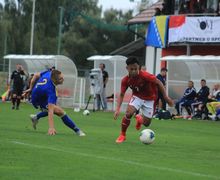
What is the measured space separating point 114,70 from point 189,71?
4337 mm

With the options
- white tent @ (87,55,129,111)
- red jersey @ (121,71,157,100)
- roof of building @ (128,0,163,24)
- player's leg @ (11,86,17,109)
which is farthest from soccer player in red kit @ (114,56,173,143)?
roof of building @ (128,0,163,24)

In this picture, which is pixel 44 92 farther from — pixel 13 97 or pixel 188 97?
pixel 13 97

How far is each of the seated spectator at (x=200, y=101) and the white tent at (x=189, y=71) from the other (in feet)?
5.63

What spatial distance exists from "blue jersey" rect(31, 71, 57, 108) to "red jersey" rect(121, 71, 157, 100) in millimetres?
1920

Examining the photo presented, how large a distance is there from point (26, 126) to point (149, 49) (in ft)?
87.8

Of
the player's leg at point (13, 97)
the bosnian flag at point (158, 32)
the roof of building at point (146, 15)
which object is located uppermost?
the roof of building at point (146, 15)

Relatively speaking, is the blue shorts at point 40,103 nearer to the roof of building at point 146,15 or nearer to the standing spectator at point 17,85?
the standing spectator at point 17,85

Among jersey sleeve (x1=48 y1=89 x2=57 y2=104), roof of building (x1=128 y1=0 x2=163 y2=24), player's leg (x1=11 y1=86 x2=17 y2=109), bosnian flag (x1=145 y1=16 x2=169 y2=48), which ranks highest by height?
roof of building (x1=128 y1=0 x2=163 y2=24)

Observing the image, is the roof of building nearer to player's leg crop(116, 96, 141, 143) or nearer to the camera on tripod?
the camera on tripod

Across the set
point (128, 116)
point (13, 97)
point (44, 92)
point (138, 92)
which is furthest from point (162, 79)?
point (128, 116)

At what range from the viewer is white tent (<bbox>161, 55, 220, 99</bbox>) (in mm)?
33656

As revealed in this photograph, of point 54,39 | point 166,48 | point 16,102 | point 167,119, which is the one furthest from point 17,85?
point 54,39

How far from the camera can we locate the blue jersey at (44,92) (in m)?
17.6

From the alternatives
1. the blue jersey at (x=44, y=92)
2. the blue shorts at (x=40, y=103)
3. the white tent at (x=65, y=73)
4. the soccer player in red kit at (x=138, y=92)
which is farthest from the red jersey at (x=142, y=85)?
the white tent at (x=65, y=73)
